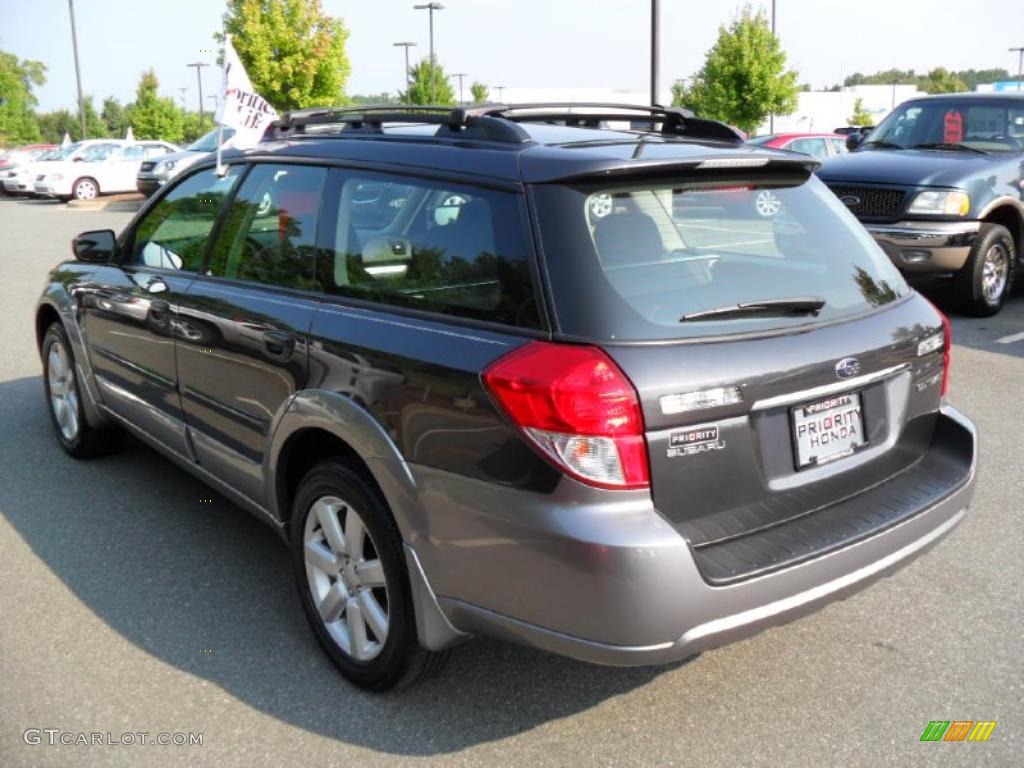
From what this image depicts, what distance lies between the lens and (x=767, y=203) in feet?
10.7

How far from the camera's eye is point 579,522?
2479 mm

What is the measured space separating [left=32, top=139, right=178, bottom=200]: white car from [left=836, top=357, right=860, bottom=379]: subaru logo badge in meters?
28.4

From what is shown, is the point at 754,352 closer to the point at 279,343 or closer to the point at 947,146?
the point at 279,343

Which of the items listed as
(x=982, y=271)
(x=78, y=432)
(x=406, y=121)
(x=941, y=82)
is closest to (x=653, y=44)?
(x=982, y=271)

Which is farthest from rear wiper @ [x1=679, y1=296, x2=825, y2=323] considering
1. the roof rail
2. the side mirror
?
the side mirror

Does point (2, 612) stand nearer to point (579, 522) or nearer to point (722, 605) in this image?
point (579, 522)

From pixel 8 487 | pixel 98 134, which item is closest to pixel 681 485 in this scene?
pixel 8 487

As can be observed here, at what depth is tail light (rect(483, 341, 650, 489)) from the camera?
2.50m

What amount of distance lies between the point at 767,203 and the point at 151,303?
265 centimetres

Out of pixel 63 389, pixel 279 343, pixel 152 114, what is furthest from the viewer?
pixel 152 114

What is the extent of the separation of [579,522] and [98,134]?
302 feet

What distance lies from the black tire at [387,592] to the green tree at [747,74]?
35.8 m

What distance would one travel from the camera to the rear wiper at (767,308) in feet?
8.97

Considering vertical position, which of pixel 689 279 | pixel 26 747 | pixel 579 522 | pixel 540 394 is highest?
pixel 689 279
